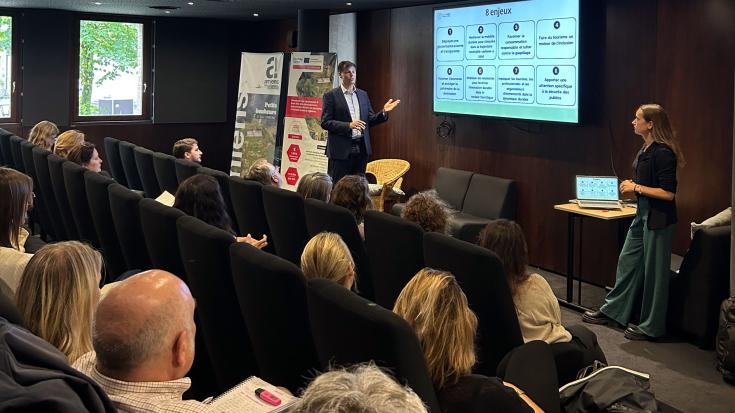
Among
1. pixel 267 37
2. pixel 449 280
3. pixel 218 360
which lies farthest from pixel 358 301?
pixel 267 37

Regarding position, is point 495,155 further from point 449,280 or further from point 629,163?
point 449,280

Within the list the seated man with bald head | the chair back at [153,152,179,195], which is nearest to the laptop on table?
the chair back at [153,152,179,195]

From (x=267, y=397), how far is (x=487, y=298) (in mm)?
1351

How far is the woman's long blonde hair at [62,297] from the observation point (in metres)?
2.35

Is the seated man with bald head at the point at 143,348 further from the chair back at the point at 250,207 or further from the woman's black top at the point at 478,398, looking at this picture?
the chair back at the point at 250,207

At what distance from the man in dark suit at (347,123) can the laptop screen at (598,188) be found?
6.97ft

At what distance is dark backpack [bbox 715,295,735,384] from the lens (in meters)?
4.30

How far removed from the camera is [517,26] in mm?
6965

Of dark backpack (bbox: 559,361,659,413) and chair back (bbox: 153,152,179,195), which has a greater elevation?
chair back (bbox: 153,152,179,195)

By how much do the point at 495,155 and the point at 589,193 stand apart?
6.40 ft

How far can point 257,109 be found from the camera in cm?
1044

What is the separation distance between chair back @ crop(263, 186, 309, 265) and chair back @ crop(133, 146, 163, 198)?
7.46 feet

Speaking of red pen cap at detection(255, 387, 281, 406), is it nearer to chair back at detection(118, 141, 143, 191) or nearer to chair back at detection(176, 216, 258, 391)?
chair back at detection(176, 216, 258, 391)

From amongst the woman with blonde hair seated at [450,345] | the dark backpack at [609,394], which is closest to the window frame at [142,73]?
the dark backpack at [609,394]
